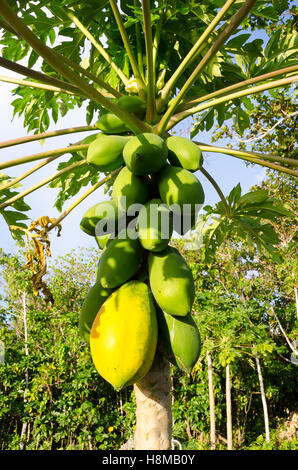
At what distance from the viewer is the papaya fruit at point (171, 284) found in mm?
1129

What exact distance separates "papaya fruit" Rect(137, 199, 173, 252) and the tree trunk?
0.36 metres

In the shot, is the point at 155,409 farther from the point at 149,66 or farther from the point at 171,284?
the point at 149,66

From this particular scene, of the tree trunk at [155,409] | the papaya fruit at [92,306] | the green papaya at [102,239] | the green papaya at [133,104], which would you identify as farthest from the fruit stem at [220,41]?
the tree trunk at [155,409]

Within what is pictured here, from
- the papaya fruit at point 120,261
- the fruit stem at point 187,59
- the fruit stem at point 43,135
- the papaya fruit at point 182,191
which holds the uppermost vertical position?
the fruit stem at point 187,59

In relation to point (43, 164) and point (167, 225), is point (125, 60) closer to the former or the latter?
point (43, 164)

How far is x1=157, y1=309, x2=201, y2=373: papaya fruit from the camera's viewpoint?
1.14 m

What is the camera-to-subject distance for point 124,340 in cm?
106

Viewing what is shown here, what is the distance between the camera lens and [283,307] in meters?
9.32

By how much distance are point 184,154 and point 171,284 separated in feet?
1.74

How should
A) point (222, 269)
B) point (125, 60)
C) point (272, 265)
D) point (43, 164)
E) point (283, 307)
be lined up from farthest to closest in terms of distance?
1. point (283, 307)
2. point (222, 269)
3. point (272, 265)
4. point (125, 60)
5. point (43, 164)

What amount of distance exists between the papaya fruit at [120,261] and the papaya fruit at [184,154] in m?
0.35

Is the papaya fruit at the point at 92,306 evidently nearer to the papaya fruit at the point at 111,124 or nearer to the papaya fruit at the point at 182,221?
the papaya fruit at the point at 182,221

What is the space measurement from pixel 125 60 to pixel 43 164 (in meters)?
0.78
